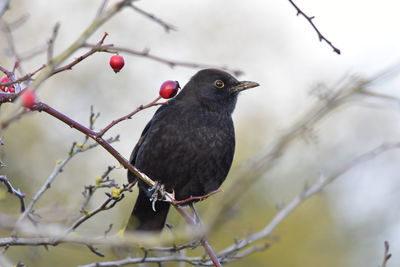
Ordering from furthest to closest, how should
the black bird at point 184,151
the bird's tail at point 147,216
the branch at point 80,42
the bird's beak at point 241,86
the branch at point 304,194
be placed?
the bird's beak at point 241,86
the bird's tail at point 147,216
the black bird at point 184,151
the branch at point 304,194
the branch at point 80,42

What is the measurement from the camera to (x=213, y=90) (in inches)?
209

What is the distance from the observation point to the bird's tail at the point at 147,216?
16.8ft

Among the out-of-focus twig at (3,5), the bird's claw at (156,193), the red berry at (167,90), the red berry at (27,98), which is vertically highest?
the out-of-focus twig at (3,5)

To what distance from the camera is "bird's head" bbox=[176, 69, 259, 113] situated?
5.14 metres

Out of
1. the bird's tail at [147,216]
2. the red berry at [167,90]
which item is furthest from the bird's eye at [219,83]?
the red berry at [167,90]

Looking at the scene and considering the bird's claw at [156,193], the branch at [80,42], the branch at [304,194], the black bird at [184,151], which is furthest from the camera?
the black bird at [184,151]

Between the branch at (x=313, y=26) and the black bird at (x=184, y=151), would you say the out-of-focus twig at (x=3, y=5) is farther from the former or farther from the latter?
the black bird at (x=184, y=151)

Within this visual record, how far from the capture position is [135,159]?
5105mm

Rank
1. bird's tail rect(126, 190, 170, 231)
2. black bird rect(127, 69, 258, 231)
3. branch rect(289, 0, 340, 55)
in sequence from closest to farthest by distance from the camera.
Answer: branch rect(289, 0, 340, 55) < black bird rect(127, 69, 258, 231) < bird's tail rect(126, 190, 170, 231)

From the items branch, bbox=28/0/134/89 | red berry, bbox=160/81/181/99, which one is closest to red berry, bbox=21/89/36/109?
branch, bbox=28/0/134/89

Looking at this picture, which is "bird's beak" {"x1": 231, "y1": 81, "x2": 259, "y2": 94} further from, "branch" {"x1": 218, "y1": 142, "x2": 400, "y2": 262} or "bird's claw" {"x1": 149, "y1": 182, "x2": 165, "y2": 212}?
"branch" {"x1": 218, "y1": 142, "x2": 400, "y2": 262}

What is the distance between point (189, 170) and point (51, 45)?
9.05 feet

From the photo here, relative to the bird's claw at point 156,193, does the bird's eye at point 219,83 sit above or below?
above

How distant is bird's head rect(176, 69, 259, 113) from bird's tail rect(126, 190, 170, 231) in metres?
0.82
